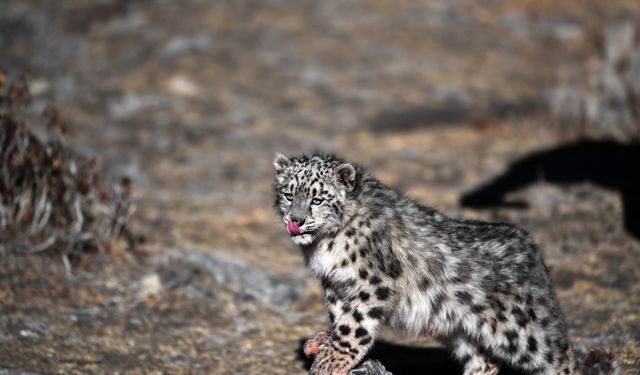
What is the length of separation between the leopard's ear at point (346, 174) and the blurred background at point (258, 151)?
6.77 feet

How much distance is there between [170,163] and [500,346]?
833 centimetres

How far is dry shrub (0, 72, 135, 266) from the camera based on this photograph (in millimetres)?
9672

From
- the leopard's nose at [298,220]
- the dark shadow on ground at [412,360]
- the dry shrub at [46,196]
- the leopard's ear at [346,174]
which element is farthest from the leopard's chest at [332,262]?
the dry shrub at [46,196]

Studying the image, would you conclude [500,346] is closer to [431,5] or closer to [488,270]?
[488,270]

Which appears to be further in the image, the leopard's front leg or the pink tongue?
the pink tongue

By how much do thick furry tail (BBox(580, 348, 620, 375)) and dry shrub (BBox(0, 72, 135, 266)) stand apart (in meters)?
5.64

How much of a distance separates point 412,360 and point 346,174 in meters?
2.30

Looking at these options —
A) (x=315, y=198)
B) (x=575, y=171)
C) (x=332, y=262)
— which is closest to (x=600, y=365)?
(x=332, y=262)

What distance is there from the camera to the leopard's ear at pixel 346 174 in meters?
7.01

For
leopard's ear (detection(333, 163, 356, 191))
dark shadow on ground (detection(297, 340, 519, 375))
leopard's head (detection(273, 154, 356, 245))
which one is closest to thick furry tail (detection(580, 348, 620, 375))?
dark shadow on ground (detection(297, 340, 519, 375))

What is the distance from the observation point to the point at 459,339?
7121 millimetres

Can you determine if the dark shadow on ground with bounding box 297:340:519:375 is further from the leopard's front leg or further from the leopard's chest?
the leopard's chest

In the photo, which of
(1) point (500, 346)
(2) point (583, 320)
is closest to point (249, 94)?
(2) point (583, 320)

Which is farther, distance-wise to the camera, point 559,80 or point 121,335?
point 559,80
